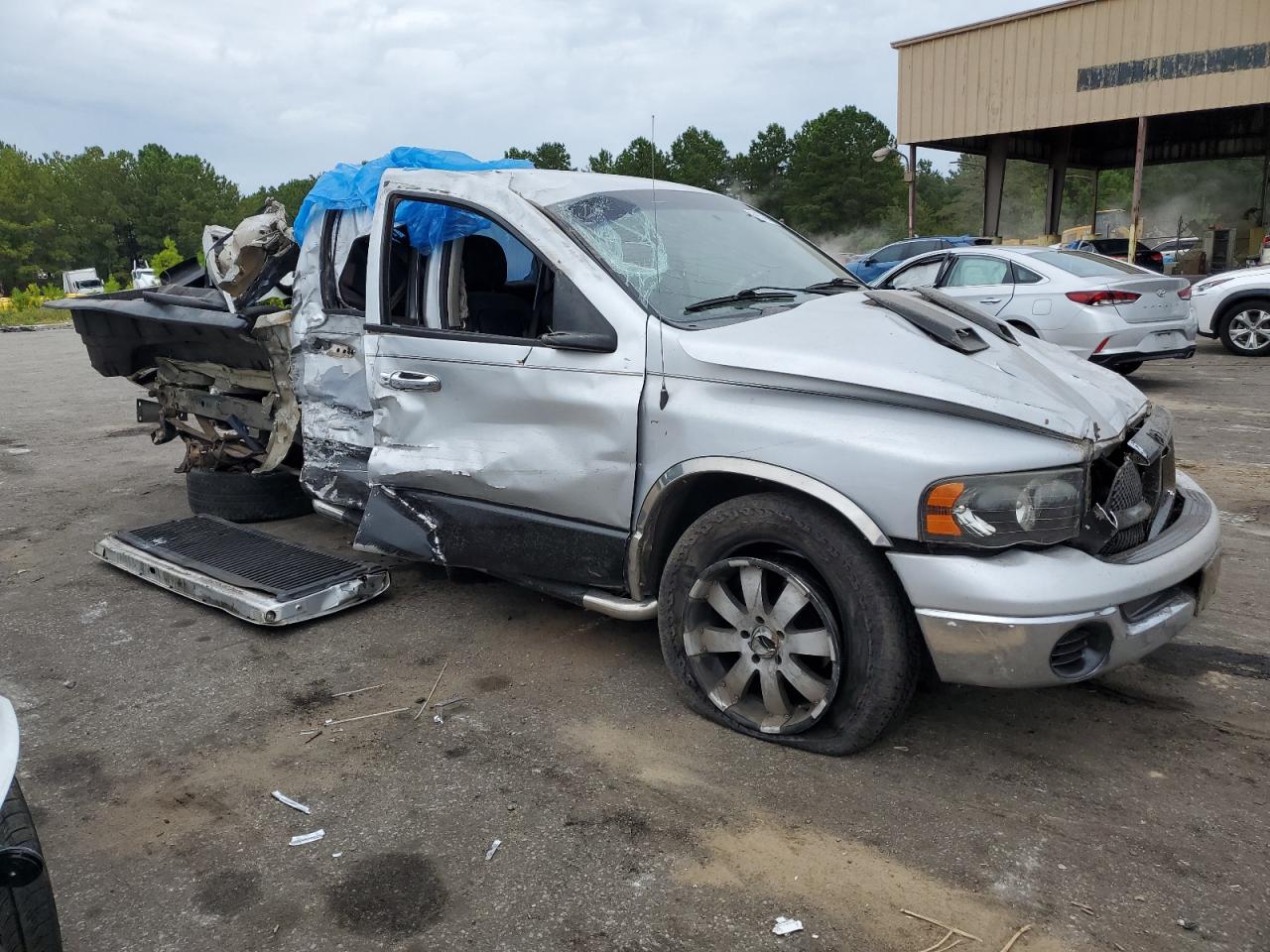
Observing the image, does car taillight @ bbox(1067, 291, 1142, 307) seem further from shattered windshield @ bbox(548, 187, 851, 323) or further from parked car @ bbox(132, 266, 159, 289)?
parked car @ bbox(132, 266, 159, 289)

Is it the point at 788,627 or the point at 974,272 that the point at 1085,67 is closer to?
the point at 974,272

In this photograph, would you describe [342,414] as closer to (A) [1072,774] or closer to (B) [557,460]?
(B) [557,460]

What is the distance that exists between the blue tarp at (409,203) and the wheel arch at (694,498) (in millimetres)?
1635

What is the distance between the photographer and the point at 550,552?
376cm

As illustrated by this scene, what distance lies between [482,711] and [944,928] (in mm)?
1834

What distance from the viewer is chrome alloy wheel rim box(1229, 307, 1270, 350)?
11.9 meters

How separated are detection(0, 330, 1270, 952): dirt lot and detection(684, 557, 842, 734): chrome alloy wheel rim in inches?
6.1

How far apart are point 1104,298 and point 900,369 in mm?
7477

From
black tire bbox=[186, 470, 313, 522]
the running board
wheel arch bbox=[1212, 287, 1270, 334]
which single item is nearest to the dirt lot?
the running board

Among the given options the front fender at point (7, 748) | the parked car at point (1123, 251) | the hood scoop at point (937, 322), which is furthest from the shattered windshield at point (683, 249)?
the parked car at point (1123, 251)

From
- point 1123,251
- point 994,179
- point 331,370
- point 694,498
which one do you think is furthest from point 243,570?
point 994,179

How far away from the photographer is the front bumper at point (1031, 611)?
273 cm

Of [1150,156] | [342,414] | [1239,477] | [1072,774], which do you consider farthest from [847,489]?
[1150,156]

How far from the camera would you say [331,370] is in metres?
4.91
